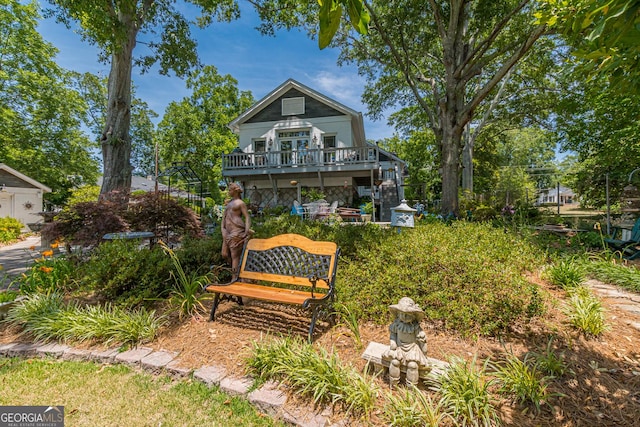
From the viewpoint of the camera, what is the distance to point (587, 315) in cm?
276

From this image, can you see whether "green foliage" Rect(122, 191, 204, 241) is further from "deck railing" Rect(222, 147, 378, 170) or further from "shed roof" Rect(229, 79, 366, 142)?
"shed roof" Rect(229, 79, 366, 142)

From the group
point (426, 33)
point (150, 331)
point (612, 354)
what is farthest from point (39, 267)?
point (426, 33)

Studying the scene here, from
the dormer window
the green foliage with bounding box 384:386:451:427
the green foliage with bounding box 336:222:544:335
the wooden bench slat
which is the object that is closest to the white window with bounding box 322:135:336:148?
the dormer window

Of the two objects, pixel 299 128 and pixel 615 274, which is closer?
pixel 615 274

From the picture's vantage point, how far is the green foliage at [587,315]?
8.76 feet

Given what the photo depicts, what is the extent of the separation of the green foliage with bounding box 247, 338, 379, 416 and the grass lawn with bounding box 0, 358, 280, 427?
11.9 inches

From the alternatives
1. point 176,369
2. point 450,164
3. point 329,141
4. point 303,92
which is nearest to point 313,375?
point 176,369

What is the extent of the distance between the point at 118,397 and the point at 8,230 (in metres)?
15.5

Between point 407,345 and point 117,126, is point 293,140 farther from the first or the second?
point 407,345

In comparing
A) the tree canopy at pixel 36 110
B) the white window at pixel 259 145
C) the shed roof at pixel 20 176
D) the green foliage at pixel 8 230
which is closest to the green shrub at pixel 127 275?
the green foliage at pixel 8 230

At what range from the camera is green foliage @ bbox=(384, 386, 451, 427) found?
1760mm

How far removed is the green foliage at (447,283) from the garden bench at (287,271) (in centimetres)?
36

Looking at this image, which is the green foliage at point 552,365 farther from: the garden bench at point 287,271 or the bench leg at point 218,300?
the bench leg at point 218,300

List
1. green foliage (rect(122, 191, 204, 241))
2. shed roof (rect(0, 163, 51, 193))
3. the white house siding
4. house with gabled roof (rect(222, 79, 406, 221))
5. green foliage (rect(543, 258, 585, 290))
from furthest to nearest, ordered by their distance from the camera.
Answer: the white house siding < shed roof (rect(0, 163, 51, 193)) < house with gabled roof (rect(222, 79, 406, 221)) < green foliage (rect(122, 191, 204, 241)) < green foliage (rect(543, 258, 585, 290))
